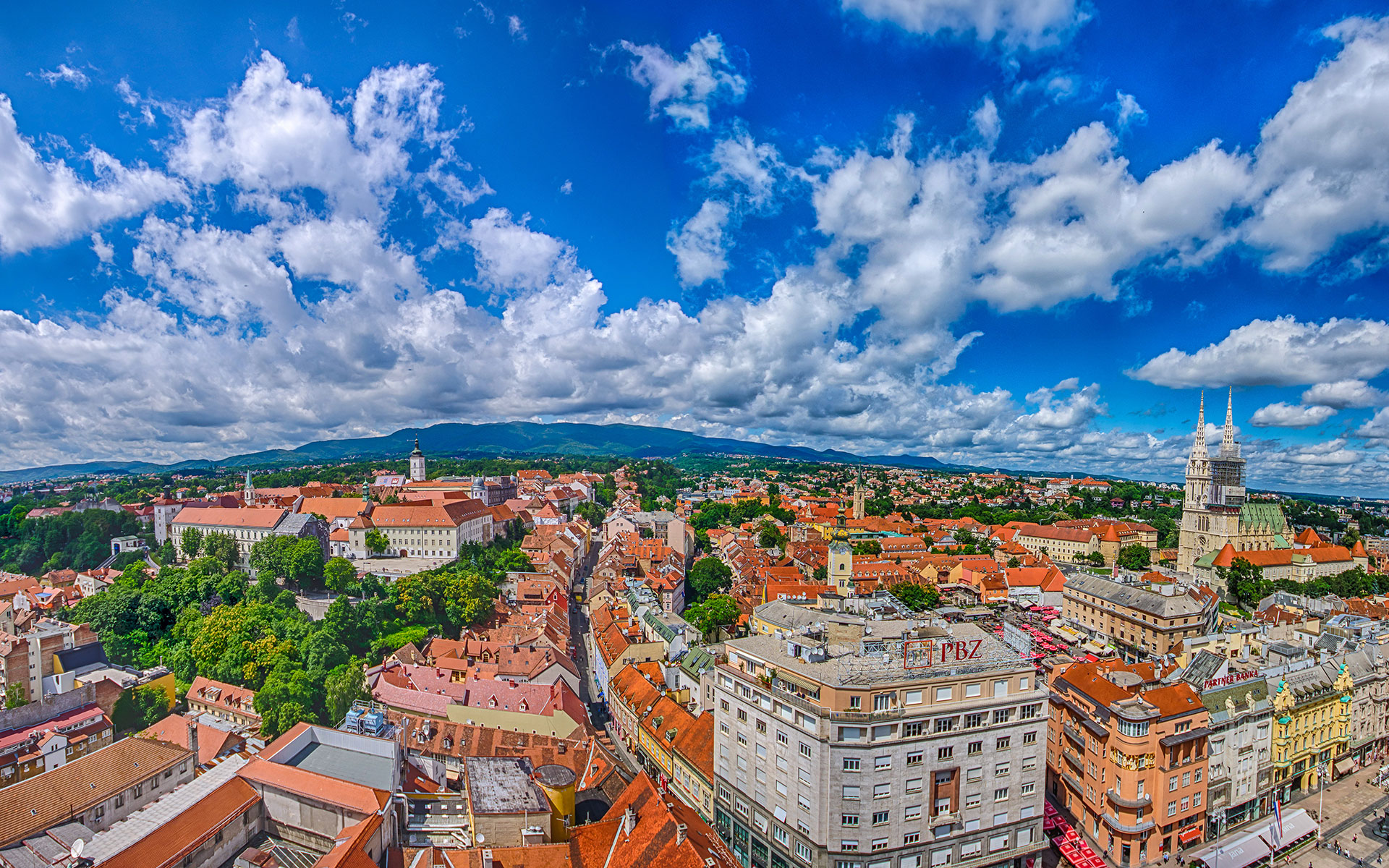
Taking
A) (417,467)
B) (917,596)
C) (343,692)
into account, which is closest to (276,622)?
(343,692)

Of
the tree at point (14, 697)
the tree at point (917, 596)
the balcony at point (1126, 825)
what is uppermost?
the tree at point (917, 596)

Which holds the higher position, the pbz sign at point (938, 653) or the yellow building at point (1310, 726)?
the pbz sign at point (938, 653)

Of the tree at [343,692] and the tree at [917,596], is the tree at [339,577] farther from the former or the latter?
the tree at [917,596]

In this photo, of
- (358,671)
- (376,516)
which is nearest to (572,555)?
(376,516)

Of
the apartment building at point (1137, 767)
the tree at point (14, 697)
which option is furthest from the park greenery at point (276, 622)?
the apartment building at point (1137, 767)

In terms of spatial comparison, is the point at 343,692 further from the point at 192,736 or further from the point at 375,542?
the point at 375,542

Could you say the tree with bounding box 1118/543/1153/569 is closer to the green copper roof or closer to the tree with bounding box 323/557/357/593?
the green copper roof
